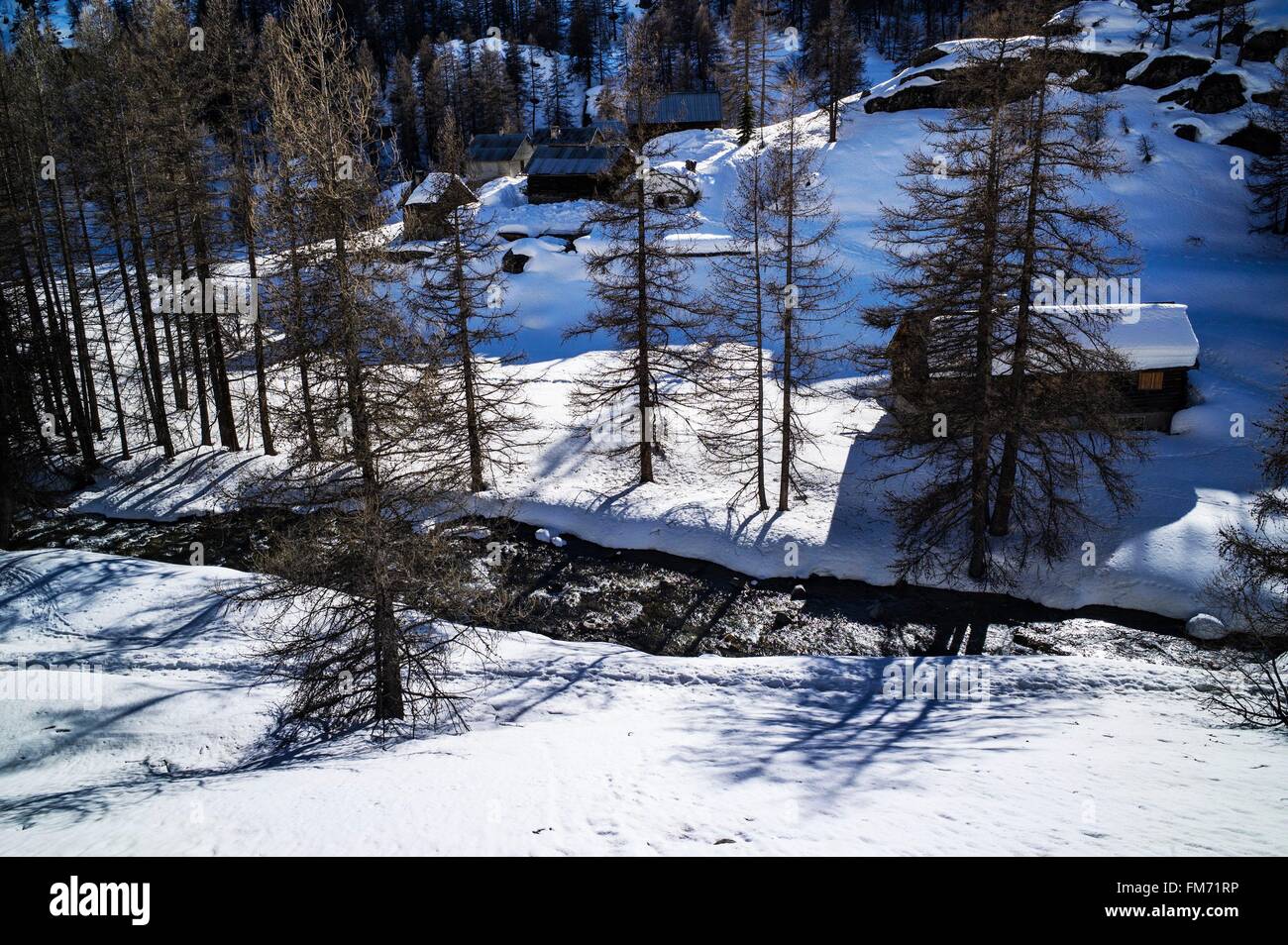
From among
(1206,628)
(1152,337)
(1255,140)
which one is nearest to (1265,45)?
(1255,140)

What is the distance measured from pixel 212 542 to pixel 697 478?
15128 millimetres

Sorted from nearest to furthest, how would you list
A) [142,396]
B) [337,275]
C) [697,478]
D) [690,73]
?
[337,275], [697,478], [142,396], [690,73]

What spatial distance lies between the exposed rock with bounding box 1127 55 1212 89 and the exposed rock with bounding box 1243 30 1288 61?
9.64 feet

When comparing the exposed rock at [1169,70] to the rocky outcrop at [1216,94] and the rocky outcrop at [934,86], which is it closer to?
the rocky outcrop at [934,86]

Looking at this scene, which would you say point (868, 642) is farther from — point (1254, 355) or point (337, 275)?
point (1254, 355)

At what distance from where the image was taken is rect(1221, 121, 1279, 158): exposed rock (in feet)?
135

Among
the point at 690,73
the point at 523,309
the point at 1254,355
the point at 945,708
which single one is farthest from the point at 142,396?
the point at 690,73

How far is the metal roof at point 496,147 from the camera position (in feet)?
206

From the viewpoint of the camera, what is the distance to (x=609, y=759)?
33.7ft

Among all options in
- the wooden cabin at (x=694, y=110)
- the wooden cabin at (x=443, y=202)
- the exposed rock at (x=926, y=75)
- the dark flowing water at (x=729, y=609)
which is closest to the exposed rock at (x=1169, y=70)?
the exposed rock at (x=926, y=75)

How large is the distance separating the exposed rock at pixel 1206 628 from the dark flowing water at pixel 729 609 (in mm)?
307

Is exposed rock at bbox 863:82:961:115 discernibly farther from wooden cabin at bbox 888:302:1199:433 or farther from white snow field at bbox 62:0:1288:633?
wooden cabin at bbox 888:302:1199:433

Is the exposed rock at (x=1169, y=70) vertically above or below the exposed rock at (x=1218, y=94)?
above

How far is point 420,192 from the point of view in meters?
47.7
